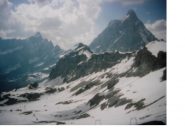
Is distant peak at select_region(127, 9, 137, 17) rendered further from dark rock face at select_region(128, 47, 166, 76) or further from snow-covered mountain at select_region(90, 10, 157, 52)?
dark rock face at select_region(128, 47, 166, 76)

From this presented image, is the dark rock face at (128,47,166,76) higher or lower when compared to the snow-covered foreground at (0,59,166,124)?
higher

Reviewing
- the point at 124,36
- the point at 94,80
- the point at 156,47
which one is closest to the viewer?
the point at 156,47

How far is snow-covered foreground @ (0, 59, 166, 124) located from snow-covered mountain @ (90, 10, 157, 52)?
48 cm

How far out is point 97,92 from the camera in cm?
754

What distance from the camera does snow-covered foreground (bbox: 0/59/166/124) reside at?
7078mm

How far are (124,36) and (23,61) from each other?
253 centimetres

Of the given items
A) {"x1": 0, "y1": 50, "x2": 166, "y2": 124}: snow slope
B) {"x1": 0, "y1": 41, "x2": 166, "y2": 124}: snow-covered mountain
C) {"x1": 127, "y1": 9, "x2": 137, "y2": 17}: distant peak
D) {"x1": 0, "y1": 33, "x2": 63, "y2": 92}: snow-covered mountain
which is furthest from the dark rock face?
{"x1": 0, "y1": 33, "x2": 63, "y2": 92}: snow-covered mountain

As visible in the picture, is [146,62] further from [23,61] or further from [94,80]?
[23,61]

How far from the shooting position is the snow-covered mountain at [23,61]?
7.87m

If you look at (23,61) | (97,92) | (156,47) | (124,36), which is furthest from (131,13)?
(23,61)
